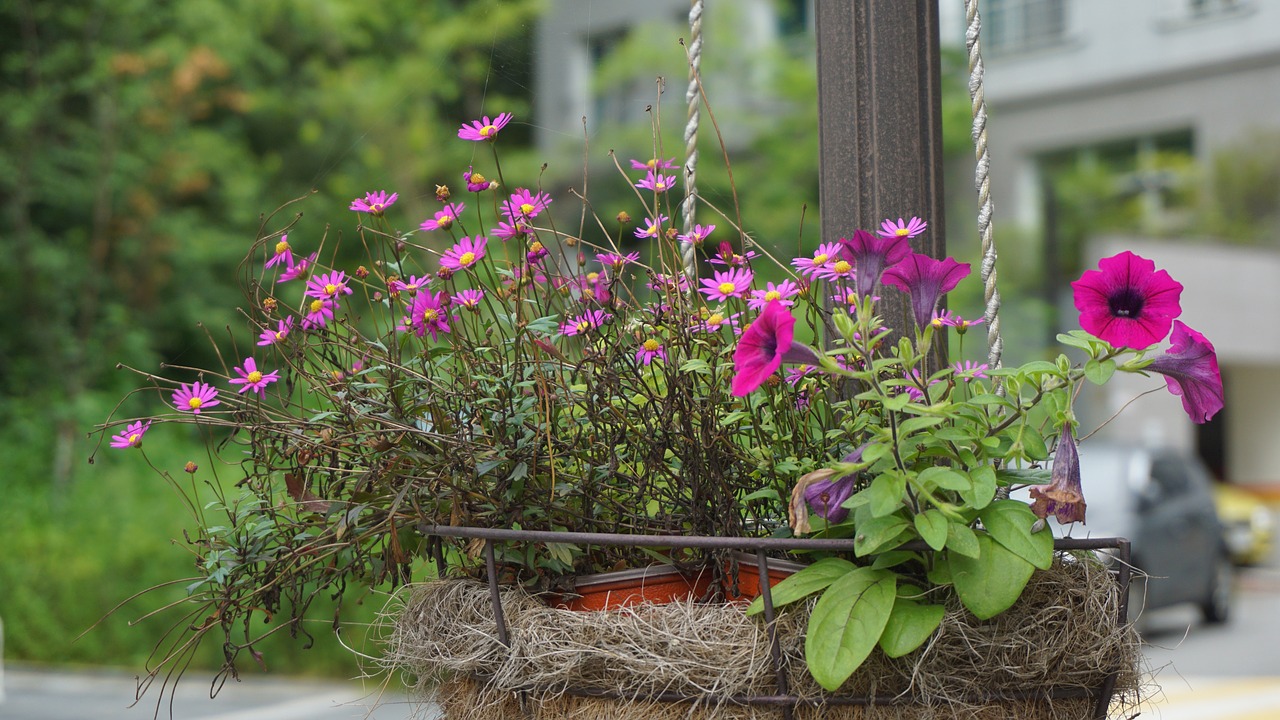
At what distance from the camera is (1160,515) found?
25.0ft

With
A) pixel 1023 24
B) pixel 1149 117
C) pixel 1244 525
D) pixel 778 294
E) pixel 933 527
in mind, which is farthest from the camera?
pixel 1023 24

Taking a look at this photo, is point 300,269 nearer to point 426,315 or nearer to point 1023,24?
point 426,315

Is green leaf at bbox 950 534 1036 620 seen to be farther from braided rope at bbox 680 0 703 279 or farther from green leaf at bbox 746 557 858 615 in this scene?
braided rope at bbox 680 0 703 279

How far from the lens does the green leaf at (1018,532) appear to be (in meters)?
0.89

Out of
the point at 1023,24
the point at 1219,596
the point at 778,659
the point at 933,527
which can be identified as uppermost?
the point at 1023,24

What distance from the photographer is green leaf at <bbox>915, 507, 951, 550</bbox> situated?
2.81ft

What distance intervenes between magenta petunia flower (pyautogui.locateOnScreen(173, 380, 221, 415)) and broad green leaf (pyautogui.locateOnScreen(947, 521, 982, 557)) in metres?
0.66

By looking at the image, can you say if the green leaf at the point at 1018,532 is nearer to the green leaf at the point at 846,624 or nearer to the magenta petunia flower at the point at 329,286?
the green leaf at the point at 846,624

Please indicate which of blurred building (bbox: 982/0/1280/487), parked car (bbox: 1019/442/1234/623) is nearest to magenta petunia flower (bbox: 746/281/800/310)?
parked car (bbox: 1019/442/1234/623)

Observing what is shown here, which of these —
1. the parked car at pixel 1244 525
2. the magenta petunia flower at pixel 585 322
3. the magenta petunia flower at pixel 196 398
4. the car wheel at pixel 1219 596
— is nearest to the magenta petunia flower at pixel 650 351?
the magenta petunia flower at pixel 585 322

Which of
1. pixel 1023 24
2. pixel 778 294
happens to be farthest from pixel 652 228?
pixel 1023 24

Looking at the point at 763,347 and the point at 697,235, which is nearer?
the point at 763,347

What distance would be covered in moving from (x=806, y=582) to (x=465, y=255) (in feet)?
1.32

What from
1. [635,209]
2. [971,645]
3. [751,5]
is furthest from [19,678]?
[751,5]
